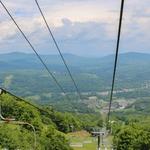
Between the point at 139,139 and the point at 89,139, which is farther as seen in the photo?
the point at 89,139

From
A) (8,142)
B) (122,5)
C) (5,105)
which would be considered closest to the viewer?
(122,5)

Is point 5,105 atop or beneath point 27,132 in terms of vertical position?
atop

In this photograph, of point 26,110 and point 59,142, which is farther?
point 26,110

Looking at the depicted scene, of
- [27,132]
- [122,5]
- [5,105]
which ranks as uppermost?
[5,105]

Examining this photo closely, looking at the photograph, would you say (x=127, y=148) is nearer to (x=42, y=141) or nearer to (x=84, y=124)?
(x=42, y=141)

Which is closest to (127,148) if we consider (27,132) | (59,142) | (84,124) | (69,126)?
(59,142)

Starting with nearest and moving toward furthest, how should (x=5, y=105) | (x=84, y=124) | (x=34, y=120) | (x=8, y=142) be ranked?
(x=8, y=142) → (x=34, y=120) → (x=5, y=105) → (x=84, y=124)

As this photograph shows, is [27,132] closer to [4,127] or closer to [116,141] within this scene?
[4,127]

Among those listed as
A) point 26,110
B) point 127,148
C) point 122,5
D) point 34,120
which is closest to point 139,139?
point 127,148

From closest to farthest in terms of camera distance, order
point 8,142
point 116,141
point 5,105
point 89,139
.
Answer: point 8,142 → point 116,141 → point 5,105 → point 89,139
